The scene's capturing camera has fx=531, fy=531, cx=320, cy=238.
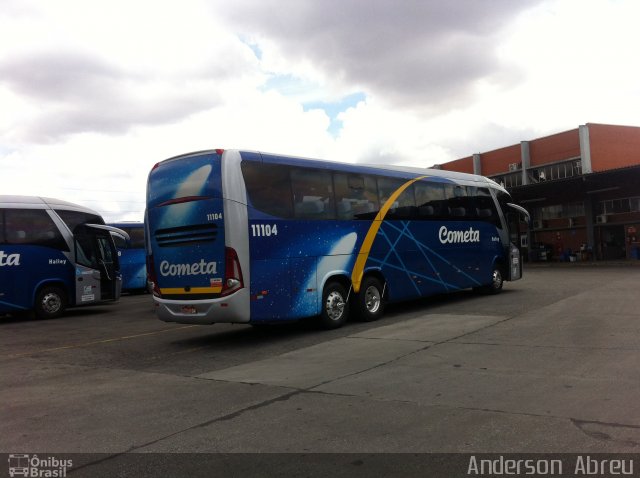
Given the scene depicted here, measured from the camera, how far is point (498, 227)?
1677 centimetres

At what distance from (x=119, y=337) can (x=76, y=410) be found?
20.9 ft

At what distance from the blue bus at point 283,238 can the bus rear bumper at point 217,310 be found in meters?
0.02

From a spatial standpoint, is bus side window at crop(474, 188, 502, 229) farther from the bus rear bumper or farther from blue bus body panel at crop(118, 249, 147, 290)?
blue bus body panel at crop(118, 249, 147, 290)

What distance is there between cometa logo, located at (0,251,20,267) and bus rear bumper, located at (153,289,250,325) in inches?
319

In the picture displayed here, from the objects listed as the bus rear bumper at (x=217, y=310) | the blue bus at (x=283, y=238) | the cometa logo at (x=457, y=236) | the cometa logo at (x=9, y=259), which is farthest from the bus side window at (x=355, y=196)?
the cometa logo at (x=9, y=259)

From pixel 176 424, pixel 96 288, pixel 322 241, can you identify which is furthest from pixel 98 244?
pixel 176 424

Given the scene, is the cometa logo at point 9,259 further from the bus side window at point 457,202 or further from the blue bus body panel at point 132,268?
the bus side window at point 457,202

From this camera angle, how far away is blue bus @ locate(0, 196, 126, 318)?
15289 mm

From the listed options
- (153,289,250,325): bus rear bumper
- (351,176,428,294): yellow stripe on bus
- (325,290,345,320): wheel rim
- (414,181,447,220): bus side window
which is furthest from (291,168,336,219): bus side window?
(414,181,447,220): bus side window

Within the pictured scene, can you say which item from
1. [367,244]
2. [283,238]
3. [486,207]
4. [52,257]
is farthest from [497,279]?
[52,257]

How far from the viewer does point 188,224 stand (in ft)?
32.0

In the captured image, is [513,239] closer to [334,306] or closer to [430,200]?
[430,200]

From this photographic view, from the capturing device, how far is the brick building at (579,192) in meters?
35.2
